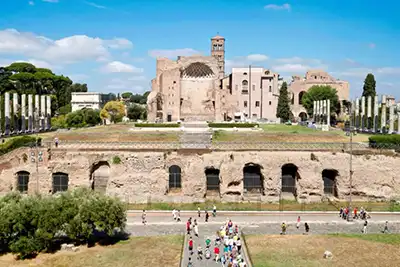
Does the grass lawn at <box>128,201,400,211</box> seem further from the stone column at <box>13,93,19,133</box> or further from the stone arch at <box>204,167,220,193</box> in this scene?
the stone column at <box>13,93,19,133</box>

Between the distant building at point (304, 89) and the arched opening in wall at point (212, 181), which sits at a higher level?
the distant building at point (304, 89)

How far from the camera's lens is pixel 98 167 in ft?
113

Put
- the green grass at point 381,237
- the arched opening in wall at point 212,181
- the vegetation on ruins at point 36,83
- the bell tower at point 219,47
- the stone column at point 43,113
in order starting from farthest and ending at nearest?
the bell tower at point 219,47 → the vegetation on ruins at point 36,83 → the stone column at point 43,113 → the arched opening in wall at point 212,181 → the green grass at point 381,237

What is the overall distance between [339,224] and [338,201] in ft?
21.1

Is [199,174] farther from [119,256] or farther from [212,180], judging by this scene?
[119,256]

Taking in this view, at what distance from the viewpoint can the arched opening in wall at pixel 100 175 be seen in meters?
33.8

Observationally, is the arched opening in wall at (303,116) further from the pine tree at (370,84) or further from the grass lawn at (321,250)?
the grass lawn at (321,250)

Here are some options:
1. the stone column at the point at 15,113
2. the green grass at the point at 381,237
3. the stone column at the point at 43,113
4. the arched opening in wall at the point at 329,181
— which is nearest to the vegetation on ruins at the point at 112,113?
the stone column at the point at 43,113

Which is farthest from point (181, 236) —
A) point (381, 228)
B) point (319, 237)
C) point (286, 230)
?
point (381, 228)

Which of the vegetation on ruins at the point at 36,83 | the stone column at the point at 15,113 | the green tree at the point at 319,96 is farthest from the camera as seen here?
the vegetation on ruins at the point at 36,83

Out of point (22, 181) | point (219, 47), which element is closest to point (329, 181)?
point (22, 181)

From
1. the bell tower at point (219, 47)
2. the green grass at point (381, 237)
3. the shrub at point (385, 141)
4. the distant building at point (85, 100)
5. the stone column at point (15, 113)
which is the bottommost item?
the green grass at point (381, 237)

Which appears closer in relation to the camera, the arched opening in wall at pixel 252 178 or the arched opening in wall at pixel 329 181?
the arched opening in wall at pixel 252 178

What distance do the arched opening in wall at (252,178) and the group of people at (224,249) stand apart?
389 inches
